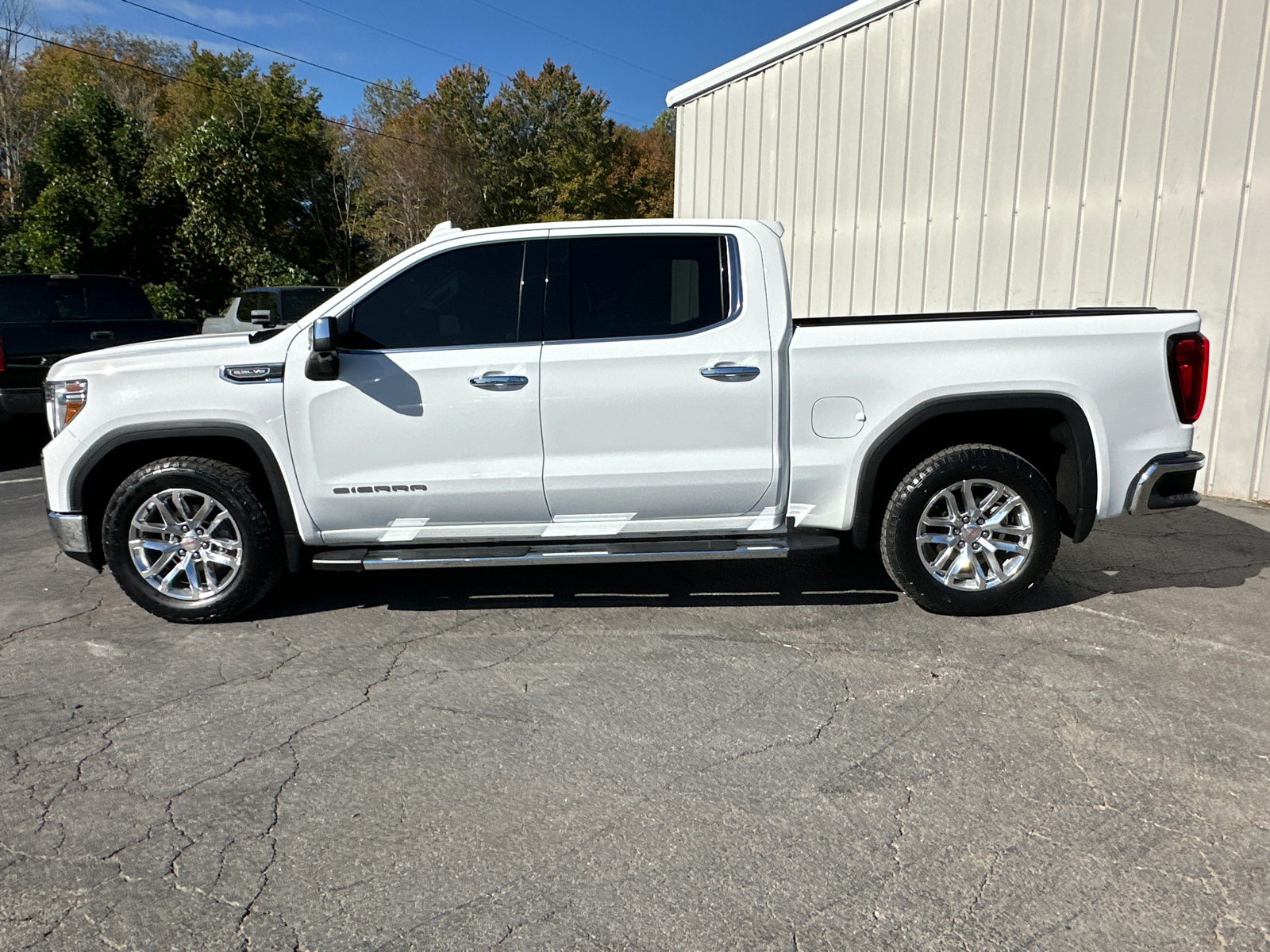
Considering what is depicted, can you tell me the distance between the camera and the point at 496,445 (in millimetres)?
4594

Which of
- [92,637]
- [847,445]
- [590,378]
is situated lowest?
[92,637]

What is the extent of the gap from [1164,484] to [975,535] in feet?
3.03

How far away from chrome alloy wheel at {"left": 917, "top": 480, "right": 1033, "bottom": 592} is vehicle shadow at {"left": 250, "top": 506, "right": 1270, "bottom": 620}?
13.8 inches

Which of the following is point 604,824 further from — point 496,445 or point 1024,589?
point 1024,589

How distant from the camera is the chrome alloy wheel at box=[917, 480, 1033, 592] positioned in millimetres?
4684

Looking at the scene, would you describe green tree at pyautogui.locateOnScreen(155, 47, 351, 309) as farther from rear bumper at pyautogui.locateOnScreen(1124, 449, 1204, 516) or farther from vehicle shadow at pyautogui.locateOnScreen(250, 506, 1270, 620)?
rear bumper at pyautogui.locateOnScreen(1124, 449, 1204, 516)

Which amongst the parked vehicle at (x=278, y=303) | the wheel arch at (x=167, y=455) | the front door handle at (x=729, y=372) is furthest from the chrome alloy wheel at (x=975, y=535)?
the parked vehicle at (x=278, y=303)

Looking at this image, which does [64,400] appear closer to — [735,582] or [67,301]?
[735,582]

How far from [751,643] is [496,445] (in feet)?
5.05

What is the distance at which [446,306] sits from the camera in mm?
4676

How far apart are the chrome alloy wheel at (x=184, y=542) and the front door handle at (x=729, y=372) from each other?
2435mm

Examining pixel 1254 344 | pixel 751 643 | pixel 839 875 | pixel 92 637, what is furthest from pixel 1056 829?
pixel 1254 344

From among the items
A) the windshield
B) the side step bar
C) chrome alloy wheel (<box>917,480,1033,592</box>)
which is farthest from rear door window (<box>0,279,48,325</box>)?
chrome alloy wheel (<box>917,480,1033,592</box>)

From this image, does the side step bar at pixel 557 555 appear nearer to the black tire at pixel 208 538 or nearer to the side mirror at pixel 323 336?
the black tire at pixel 208 538
